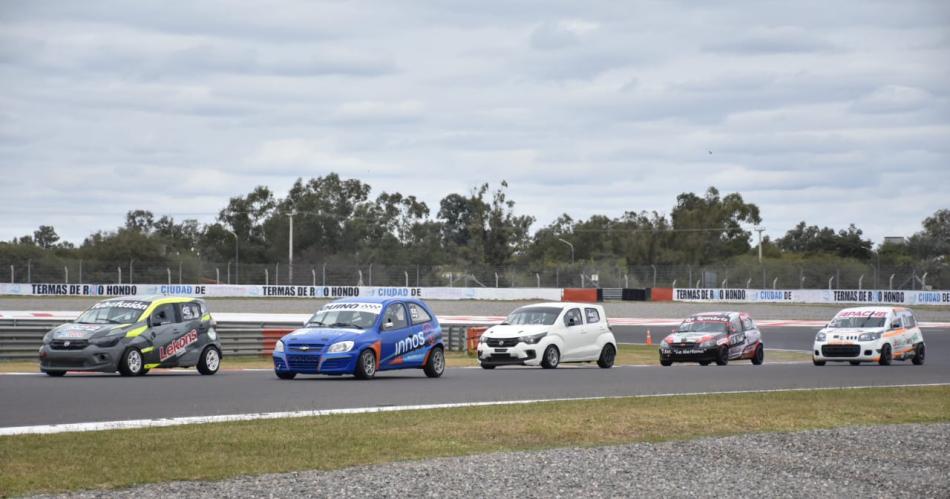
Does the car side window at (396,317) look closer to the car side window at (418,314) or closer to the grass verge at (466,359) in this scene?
the car side window at (418,314)

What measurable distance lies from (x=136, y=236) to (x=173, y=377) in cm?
9101

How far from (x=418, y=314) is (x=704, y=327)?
11.9 metres

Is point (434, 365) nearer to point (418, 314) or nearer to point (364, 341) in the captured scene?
point (418, 314)

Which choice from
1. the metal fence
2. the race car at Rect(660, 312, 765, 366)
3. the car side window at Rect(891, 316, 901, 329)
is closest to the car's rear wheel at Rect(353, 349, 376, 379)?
the race car at Rect(660, 312, 765, 366)

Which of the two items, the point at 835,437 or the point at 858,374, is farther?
the point at 858,374

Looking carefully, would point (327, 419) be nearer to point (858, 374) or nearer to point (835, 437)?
point (835, 437)

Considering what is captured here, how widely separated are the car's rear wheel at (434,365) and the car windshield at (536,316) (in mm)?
4746

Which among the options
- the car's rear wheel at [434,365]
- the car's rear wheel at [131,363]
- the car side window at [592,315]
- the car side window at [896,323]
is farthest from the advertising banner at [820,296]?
the car's rear wheel at [131,363]

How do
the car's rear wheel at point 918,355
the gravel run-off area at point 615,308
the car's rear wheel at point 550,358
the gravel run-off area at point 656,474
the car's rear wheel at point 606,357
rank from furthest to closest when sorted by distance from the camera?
the gravel run-off area at point 615,308 < the car's rear wheel at point 918,355 < the car's rear wheel at point 606,357 < the car's rear wheel at point 550,358 < the gravel run-off area at point 656,474

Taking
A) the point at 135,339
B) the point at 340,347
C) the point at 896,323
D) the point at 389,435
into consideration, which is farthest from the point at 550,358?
the point at 389,435

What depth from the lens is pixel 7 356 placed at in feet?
96.8

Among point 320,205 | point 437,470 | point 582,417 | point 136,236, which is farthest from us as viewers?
point 320,205

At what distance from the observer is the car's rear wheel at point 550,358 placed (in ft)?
88.0

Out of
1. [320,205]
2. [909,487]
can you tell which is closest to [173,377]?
[909,487]
